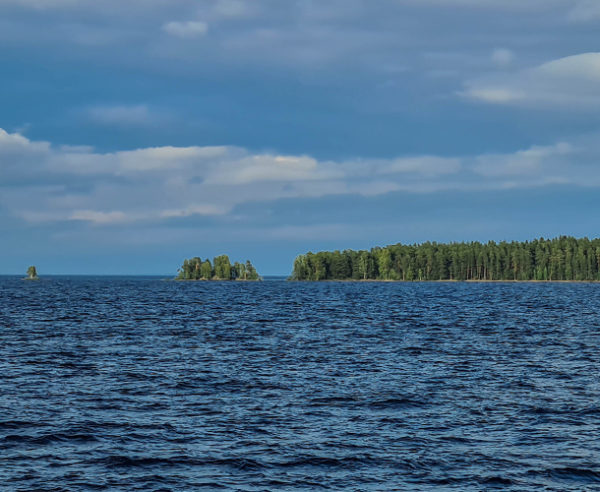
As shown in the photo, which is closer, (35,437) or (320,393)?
(35,437)

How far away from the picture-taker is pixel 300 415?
28.4 meters

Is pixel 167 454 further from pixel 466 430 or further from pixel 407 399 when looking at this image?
pixel 407 399

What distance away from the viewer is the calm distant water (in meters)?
20.6

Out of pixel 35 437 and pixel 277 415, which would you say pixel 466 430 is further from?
pixel 35 437

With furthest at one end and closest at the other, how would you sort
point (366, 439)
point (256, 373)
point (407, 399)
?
point (256, 373)
point (407, 399)
point (366, 439)

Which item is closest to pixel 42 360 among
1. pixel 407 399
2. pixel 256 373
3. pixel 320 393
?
pixel 256 373

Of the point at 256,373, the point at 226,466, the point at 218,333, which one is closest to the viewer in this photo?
the point at 226,466

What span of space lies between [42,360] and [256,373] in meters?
15.7

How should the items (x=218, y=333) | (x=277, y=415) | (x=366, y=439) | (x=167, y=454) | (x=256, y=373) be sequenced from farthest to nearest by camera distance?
(x=218, y=333)
(x=256, y=373)
(x=277, y=415)
(x=366, y=439)
(x=167, y=454)

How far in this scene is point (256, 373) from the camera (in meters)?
39.8

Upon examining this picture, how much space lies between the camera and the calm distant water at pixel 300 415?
67.6 ft

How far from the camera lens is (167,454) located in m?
22.6

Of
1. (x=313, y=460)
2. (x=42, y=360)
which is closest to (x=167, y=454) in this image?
(x=313, y=460)

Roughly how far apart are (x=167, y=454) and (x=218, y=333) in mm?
43984
